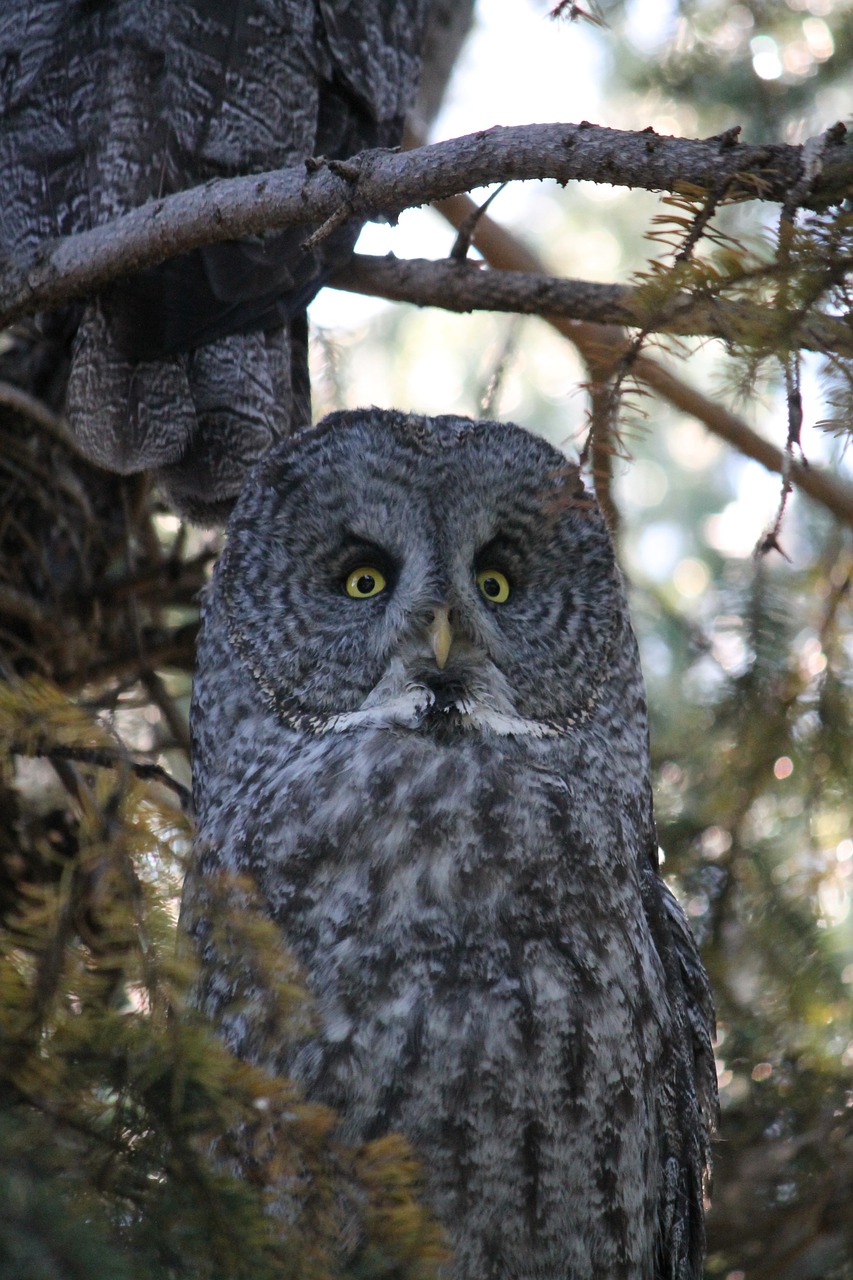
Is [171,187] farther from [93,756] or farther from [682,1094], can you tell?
[682,1094]

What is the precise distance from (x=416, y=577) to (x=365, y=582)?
0.12 m

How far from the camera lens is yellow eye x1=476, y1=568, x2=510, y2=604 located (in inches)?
83.9

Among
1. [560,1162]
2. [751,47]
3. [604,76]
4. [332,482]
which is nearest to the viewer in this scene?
[560,1162]

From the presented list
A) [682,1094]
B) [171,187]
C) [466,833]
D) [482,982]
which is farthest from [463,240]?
[682,1094]

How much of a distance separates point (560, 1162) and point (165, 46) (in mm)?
2149

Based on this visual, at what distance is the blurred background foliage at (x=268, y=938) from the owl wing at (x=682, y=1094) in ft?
1.52

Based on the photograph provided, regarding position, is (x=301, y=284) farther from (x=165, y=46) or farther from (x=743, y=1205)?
(x=743, y=1205)

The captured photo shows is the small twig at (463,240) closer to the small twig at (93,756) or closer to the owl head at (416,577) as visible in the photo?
the owl head at (416,577)

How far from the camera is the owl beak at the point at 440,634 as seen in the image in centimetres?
194

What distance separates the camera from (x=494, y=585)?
2152mm

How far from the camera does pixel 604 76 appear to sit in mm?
4316

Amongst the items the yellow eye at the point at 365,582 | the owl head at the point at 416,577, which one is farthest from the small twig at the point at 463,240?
the yellow eye at the point at 365,582

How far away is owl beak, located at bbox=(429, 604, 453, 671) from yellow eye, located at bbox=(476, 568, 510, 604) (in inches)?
6.1

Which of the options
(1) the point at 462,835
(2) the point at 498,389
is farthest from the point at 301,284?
(1) the point at 462,835
